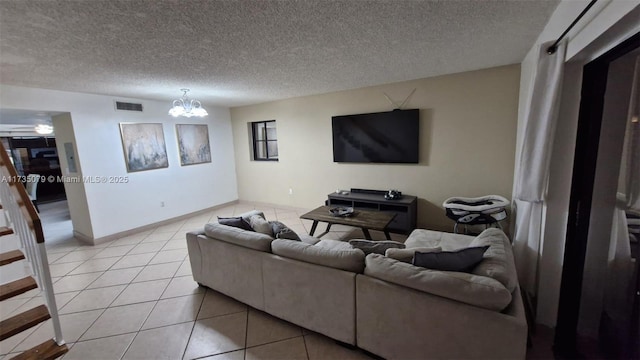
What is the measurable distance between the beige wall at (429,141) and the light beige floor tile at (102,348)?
353cm

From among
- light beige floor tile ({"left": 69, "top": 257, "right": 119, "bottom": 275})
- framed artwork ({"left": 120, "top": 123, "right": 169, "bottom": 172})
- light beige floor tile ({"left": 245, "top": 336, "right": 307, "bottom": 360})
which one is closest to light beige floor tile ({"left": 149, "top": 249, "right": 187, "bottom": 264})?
light beige floor tile ({"left": 69, "top": 257, "right": 119, "bottom": 275})

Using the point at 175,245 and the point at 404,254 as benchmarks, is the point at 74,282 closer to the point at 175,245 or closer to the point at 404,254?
the point at 175,245

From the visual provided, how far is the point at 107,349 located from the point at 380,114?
4060 millimetres

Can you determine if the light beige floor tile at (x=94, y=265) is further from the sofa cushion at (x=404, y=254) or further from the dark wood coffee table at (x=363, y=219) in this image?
the sofa cushion at (x=404, y=254)

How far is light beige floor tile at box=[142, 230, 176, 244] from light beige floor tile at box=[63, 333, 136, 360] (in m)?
2.28

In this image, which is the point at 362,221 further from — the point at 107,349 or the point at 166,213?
the point at 166,213

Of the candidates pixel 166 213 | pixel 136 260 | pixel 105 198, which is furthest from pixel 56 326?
pixel 166 213

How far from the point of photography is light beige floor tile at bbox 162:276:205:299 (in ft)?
8.68

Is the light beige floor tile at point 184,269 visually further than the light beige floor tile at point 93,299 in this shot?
Yes

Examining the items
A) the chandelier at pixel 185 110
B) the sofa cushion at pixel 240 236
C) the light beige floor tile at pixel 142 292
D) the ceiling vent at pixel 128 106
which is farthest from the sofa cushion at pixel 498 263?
the ceiling vent at pixel 128 106

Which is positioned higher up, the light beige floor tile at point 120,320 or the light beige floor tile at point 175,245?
the light beige floor tile at point 175,245

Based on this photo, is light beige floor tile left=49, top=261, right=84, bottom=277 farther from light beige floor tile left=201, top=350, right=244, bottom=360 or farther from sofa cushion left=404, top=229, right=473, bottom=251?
sofa cushion left=404, top=229, right=473, bottom=251

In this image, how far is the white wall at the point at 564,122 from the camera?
4.27ft

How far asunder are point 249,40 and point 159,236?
368 centimetres
